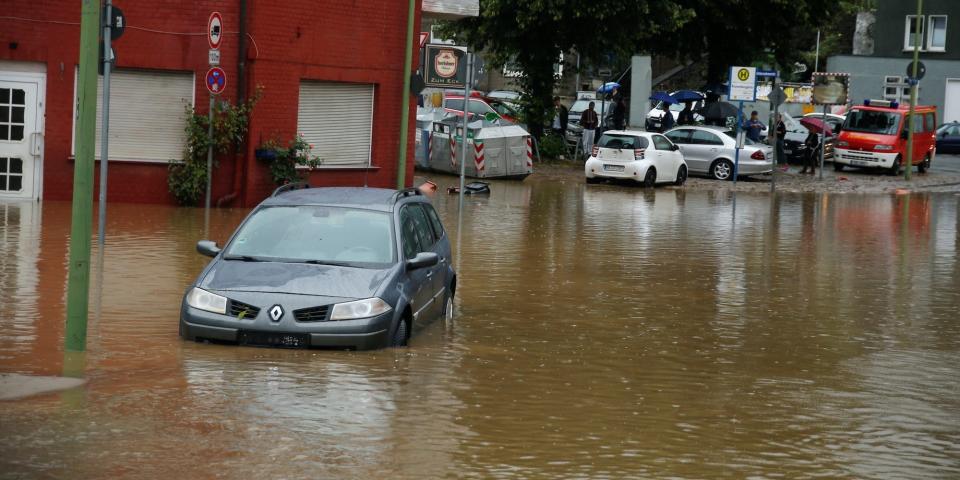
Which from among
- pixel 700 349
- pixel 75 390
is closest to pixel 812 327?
pixel 700 349

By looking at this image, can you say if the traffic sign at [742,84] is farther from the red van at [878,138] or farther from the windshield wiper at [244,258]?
the windshield wiper at [244,258]

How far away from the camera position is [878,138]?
43906mm

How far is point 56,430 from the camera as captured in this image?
8.30 metres

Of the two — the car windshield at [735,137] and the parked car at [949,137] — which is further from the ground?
the parked car at [949,137]

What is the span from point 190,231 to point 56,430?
12391 millimetres

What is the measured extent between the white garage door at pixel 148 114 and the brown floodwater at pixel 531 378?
3.76 metres

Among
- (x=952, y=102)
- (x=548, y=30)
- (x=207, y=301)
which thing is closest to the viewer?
(x=207, y=301)

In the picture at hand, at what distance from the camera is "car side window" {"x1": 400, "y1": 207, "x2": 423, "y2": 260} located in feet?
40.5

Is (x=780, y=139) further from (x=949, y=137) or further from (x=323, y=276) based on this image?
(x=323, y=276)

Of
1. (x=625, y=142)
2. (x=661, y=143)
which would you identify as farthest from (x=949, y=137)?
(x=625, y=142)

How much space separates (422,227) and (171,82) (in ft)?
40.2

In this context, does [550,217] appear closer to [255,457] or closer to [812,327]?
[812,327]

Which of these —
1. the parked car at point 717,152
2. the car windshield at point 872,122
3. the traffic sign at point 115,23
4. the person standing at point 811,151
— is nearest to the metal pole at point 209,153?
the traffic sign at point 115,23

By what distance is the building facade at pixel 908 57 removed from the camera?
64750mm
